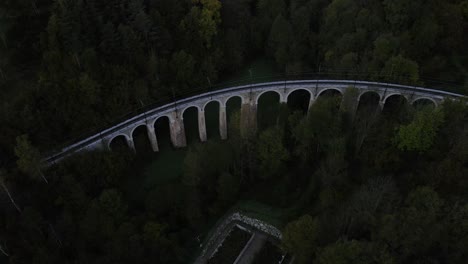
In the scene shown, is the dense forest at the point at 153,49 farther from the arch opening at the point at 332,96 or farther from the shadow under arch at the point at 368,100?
the arch opening at the point at 332,96

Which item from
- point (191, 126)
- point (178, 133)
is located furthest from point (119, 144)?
point (191, 126)

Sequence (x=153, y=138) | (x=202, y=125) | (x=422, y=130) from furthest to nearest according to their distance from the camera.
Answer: (x=202, y=125)
(x=153, y=138)
(x=422, y=130)

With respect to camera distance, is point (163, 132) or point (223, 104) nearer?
point (223, 104)

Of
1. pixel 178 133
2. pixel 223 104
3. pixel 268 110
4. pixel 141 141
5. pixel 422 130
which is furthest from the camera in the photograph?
pixel 268 110

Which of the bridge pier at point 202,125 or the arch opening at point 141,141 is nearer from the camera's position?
the arch opening at point 141,141

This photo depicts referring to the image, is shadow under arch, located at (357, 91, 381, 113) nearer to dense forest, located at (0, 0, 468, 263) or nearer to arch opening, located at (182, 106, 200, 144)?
dense forest, located at (0, 0, 468, 263)

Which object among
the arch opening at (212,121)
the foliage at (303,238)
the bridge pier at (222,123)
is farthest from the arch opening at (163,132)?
the foliage at (303,238)

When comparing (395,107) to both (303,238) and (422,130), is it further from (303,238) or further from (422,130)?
(303,238)
